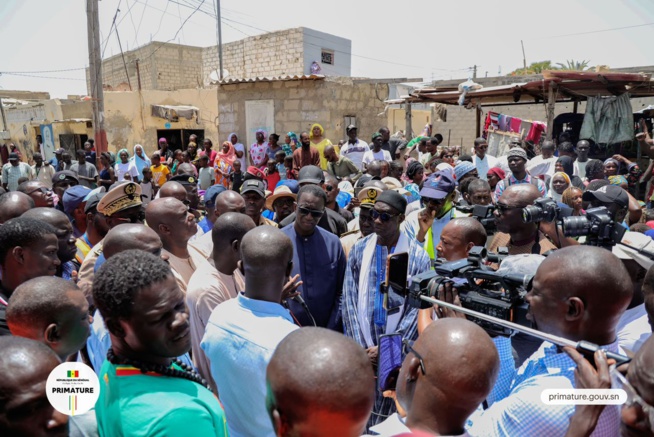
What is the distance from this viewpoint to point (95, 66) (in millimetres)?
11531

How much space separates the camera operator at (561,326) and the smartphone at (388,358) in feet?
1.35

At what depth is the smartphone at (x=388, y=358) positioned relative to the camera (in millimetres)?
1992

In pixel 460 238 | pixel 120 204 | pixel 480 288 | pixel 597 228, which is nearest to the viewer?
pixel 480 288

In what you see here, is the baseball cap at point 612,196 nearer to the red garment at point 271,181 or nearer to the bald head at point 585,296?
the bald head at point 585,296

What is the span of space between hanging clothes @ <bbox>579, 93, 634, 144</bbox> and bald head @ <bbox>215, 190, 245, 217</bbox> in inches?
362

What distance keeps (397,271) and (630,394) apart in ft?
4.07

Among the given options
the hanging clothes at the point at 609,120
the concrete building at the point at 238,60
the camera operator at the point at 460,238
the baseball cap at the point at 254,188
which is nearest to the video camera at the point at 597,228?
the camera operator at the point at 460,238

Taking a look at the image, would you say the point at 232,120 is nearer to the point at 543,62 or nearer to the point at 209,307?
the point at 209,307

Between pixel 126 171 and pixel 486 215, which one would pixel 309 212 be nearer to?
pixel 486 215

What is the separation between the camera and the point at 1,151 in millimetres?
19078

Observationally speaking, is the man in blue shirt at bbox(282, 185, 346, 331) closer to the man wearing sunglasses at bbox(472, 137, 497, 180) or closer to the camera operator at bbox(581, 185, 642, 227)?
the camera operator at bbox(581, 185, 642, 227)

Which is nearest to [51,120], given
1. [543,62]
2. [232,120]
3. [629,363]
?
[232,120]

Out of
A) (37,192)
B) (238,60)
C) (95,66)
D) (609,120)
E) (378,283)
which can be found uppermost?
(238,60)

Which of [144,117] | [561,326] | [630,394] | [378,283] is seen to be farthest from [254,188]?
[144,117]
